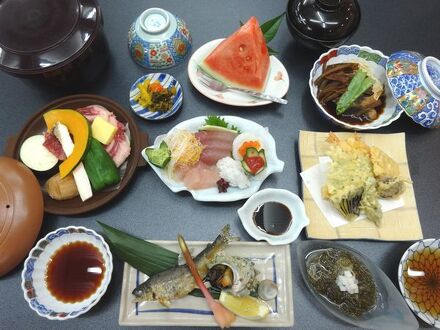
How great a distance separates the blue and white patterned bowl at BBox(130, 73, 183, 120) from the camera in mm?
2014

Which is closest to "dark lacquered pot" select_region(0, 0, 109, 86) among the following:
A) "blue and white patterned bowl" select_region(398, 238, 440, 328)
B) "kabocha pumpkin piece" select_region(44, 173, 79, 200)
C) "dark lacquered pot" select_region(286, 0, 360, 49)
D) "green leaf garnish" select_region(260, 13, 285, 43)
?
"kabocha pumpkin piece" select_region(44, 173, 79, 200)

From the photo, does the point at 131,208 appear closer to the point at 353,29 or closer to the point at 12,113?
the point at 12,113

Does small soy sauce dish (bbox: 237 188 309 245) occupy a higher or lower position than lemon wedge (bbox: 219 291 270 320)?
higher

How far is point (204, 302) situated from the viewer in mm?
1618

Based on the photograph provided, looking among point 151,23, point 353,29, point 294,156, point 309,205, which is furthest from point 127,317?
point 353,29

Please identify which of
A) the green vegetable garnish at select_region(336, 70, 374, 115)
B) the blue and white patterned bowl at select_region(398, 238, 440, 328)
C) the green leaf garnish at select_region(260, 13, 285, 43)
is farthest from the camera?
the green leaf garnish at select_region(260, 13, 285, 43)

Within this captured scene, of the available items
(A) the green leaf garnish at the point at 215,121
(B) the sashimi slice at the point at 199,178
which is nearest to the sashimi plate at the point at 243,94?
Result: (A) the green leaf garnish at the point at 215,121

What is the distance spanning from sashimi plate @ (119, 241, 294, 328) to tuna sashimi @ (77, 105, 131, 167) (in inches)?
20.1

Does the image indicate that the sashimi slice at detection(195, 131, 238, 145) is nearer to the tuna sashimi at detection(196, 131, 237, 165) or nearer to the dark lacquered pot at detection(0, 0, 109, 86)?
the tuna sashimi at detection(196, 131, 237, 165)

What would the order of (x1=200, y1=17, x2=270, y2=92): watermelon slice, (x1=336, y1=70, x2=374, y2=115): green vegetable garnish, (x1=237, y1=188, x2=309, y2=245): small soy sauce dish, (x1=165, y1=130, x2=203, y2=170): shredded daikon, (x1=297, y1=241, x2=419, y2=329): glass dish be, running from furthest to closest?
1. (x1=200, y1=17, x2=270, y2=92): watermelon slice
2. (x1=336, y1=70, x2=374, y2=115): green vegetable garnish
3. (x1=165, y1=130, x2=203, y2=170): shredded daikon
4. (x1=237, y1=188, x2=309, y2=245): small soy sauce dish
5. (x1=297, y1=241, x2=419, y2=329): glass dish

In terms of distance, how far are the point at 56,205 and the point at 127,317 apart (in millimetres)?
679

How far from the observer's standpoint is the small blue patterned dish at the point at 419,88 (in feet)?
5.94

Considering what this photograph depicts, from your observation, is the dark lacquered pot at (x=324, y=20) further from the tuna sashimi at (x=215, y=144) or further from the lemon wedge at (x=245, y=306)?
the lemon wedge at (x=245, y=306)

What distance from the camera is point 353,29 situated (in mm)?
1985
